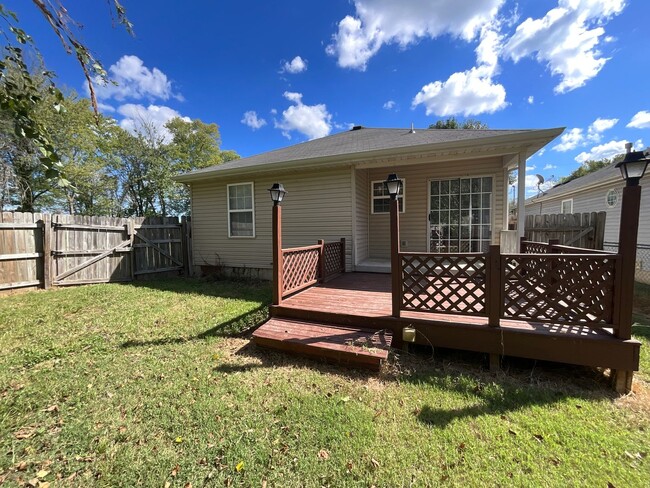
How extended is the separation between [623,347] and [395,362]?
2218 mm

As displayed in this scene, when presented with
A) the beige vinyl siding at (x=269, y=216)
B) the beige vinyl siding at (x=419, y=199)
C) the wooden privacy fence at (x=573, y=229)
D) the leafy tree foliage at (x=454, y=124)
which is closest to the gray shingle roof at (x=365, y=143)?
the beige vinyl siding at (x=269, y=216)

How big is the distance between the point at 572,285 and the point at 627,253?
54cm

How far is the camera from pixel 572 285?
2889mm

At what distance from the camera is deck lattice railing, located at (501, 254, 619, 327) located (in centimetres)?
275

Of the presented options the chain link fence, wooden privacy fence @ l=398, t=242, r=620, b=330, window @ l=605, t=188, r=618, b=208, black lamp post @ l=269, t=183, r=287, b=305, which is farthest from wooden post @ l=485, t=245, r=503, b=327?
window @ l=605, t=188, r=618, b=208

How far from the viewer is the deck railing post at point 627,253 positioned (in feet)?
8.19

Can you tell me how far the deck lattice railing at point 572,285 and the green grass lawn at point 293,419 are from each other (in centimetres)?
68

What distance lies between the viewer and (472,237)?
6719 mm

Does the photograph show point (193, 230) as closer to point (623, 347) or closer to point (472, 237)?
point (472, 237)

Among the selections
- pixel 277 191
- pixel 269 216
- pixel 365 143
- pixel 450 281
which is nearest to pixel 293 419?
pixel 450 281

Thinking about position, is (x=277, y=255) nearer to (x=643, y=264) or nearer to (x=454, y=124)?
(x=643, y=264)

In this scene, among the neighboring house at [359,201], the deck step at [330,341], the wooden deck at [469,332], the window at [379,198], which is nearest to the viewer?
the wooden deck at [469,332]

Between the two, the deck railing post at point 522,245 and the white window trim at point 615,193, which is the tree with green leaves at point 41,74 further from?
the white window trim at point 615,193

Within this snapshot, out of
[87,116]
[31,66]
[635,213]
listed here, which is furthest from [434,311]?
[87,116]
